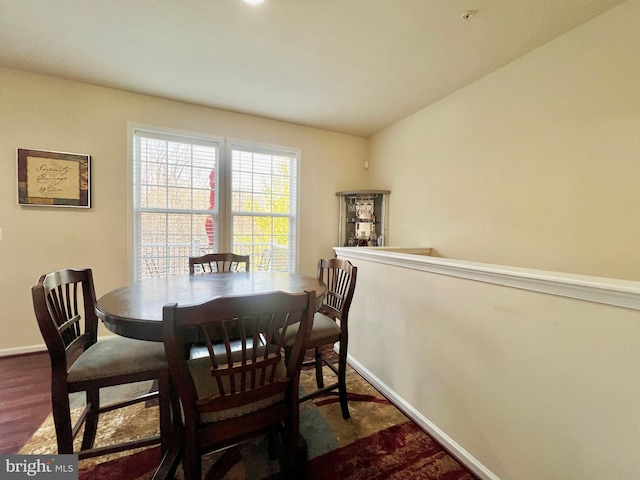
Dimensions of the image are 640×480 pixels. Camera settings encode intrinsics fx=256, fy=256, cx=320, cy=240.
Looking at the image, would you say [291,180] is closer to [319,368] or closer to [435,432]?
[319,368]

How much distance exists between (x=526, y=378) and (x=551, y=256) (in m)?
1.29

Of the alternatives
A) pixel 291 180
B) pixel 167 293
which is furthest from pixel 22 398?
pixel 291 180

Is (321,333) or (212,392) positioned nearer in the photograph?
(212,392)

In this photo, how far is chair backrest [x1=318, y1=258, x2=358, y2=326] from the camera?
1.71m

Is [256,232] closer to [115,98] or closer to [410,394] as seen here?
[115,98]

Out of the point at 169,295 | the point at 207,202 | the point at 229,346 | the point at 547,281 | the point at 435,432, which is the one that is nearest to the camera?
the point at 229,346

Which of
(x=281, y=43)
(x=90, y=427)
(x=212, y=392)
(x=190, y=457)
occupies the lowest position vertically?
(x=90, y=427)

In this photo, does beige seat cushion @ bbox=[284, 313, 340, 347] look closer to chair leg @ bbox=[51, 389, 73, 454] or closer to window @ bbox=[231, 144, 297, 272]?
chair leg @ bbox=[51, 389, 73, 454]

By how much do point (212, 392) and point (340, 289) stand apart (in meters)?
1.05

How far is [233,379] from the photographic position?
3.21ft

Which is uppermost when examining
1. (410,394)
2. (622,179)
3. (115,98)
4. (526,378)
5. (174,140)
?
(115,98)

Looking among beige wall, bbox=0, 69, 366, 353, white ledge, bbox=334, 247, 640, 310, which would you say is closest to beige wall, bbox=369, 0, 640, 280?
white ledge, bbox=334, 247, 640, 310

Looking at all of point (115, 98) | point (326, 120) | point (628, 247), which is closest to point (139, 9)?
point (115, 98)

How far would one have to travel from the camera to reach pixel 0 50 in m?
2.10
